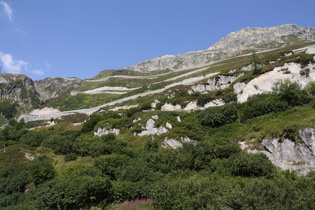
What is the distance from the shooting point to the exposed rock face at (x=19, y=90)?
16350 centimetres

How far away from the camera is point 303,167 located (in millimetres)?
21672

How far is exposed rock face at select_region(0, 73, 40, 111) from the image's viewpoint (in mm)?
163500

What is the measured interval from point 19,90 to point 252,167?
643ft

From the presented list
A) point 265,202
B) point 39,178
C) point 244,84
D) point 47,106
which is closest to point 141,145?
point 39,178

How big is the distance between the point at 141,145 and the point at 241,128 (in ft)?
51.5

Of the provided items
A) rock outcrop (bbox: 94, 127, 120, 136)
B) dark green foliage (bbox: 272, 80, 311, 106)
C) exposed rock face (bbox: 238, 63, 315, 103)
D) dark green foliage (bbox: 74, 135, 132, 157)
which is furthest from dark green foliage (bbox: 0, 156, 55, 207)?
exposed rock face (bbox: 238, 63, 315, 103)

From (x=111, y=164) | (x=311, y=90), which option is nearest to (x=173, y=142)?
(x=111, y=164)

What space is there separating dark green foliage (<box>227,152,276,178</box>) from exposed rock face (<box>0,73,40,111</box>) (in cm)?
16767

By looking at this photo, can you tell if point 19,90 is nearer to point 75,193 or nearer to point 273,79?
point 273,79

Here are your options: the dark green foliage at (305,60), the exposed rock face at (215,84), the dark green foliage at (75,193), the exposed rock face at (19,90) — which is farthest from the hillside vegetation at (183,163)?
the exposed rock face at (19,90)

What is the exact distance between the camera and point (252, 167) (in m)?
19.7

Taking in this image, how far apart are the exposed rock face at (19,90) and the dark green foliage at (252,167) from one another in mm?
167667

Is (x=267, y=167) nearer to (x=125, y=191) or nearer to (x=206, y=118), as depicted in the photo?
(x=125, y=191)

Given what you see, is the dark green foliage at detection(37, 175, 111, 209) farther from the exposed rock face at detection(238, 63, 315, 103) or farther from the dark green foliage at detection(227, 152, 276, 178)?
the exposed rock face at detection(238, 63, 315, 103)
